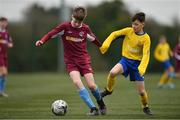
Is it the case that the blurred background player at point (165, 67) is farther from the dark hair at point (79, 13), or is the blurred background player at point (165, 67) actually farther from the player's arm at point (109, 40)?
the dark hair at point (79, 13)

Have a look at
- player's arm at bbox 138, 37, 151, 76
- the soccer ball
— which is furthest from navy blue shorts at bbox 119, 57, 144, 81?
the soccer ball

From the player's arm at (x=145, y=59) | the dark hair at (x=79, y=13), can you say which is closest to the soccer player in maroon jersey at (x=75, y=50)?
the dark hair at (x=79, y=13)

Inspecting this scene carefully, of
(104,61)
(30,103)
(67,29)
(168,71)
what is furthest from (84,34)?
(104,61)

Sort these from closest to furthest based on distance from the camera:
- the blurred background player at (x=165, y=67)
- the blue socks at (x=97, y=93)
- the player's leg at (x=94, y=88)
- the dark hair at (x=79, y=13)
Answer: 1. the dark hair at (x=79, y=13)
2. the player's leg at (x=94, y=88)
3. the blue socks at (x=97, y=93)
4. the blurred background player at (x=165, y=67)

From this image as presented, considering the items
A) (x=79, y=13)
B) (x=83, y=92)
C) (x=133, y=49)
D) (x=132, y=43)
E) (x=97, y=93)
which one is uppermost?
(x=79, y=13)

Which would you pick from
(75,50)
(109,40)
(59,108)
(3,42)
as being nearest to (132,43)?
(109,40)

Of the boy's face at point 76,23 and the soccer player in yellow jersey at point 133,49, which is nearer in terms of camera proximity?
the boy's face at point 76,23

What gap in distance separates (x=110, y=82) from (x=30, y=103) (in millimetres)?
3446

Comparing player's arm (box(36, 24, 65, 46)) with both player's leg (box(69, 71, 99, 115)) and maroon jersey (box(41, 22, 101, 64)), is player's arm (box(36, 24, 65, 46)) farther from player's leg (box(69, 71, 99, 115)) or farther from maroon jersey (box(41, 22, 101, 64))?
player's leg (box(69, 71, 99, 115))

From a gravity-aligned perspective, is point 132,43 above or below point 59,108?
above

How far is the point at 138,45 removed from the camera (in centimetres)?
1291

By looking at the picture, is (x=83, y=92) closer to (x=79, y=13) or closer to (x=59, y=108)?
(x=59, y=108)

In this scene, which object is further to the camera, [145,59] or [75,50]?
[75,50]

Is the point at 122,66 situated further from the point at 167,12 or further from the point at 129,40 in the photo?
the point at 167,12
